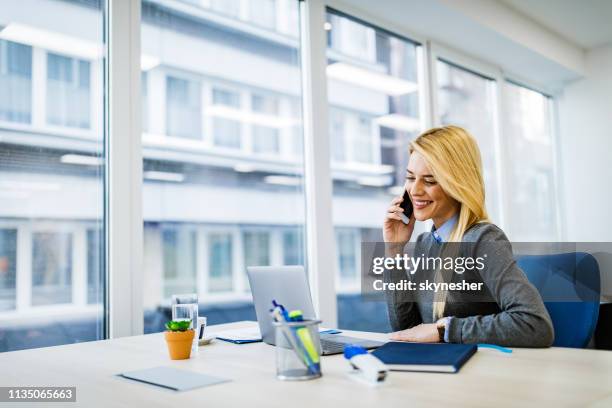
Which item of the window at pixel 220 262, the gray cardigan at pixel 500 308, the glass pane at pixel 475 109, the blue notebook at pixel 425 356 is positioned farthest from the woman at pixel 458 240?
the glass pane at pixel 475 109

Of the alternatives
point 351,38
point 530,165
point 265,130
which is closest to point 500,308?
point 265,130

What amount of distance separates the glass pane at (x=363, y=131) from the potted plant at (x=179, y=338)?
2.00 m

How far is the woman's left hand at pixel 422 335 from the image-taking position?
1547mm

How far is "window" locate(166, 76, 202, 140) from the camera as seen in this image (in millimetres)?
2707

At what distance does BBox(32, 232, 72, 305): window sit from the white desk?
0.71 m

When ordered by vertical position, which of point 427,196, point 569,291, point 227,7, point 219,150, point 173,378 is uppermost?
point 227,7

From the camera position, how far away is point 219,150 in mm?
2898

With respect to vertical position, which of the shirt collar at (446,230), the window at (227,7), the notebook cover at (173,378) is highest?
the window at (227,7)

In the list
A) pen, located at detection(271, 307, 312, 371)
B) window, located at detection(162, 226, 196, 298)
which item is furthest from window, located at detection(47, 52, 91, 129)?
pen, located at detection(271, 307, 312, 371)

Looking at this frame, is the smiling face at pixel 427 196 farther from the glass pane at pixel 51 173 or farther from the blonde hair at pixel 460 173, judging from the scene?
the glass pane at pixel 51 173

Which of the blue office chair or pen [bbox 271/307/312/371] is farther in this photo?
the blue office chair

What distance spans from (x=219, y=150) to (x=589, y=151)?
Answer: 3.69m

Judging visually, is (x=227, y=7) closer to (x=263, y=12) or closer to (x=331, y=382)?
(x=263, y=12)

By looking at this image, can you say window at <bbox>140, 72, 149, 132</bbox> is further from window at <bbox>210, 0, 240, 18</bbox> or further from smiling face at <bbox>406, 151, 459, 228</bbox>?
smiling face at <bbox>406, 151, 459, 228</bbox>
